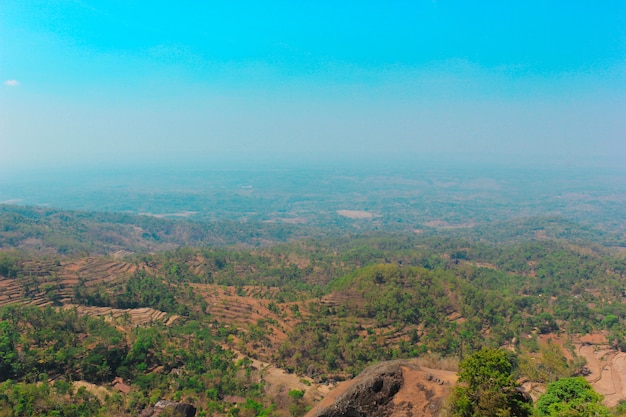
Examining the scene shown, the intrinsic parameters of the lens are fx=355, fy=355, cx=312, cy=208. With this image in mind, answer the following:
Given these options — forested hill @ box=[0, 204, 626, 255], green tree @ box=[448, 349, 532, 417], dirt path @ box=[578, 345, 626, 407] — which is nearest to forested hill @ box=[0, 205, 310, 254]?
forested hill @ box=[0, 204, 626, 255]

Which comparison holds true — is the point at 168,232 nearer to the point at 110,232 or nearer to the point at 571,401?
the point at 110,232

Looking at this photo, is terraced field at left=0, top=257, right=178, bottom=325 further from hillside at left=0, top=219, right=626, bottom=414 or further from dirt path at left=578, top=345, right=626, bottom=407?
dirt path at left=578, top=345, right=626, bottom=407

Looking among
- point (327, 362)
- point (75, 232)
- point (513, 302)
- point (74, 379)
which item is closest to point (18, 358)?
point (74, 379)

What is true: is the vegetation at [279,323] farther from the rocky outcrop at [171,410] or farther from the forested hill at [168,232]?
the forested hill at [168,232]

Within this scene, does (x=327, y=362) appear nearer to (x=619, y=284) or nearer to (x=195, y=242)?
(x=619, y=284)

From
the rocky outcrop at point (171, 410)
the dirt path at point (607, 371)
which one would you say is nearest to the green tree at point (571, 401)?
the dirt path at point (607, 371)

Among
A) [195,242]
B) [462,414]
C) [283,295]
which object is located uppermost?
[462,414]

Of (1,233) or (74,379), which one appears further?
(1,233)
